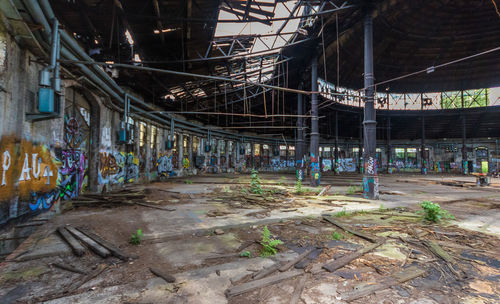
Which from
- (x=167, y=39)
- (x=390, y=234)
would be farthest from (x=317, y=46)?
(x=390, y=234)

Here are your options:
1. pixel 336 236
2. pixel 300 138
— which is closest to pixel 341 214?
pixel 336 236

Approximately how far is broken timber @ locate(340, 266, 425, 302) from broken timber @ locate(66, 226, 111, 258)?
3.92 metres

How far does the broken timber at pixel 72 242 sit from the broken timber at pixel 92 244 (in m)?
0.10

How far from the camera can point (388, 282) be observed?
3189mm

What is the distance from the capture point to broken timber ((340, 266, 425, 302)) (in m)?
2.85

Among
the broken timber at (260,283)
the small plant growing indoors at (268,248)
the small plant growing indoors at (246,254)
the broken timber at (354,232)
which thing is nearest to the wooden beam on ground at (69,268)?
the broken timber at (260,283)

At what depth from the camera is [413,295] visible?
291cm

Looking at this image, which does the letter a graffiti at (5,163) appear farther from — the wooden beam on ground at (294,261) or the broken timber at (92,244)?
the wooden beam on ground at (294,261)

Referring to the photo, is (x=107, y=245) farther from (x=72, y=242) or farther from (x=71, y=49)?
(x=71, y=49)

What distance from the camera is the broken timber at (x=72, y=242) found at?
3922mm

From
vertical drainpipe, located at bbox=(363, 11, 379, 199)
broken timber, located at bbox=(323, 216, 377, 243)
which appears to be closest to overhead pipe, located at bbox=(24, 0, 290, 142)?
broken timber, located at bbox=(323, 216, 377, 243)

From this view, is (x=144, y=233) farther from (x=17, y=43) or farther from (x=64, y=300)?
(x=17, y=43)

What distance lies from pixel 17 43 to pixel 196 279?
665 centimetres

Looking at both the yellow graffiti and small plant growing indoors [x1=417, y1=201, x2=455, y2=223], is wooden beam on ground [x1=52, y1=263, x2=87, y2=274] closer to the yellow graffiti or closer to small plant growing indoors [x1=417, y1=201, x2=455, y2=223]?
the yellow graffiti
